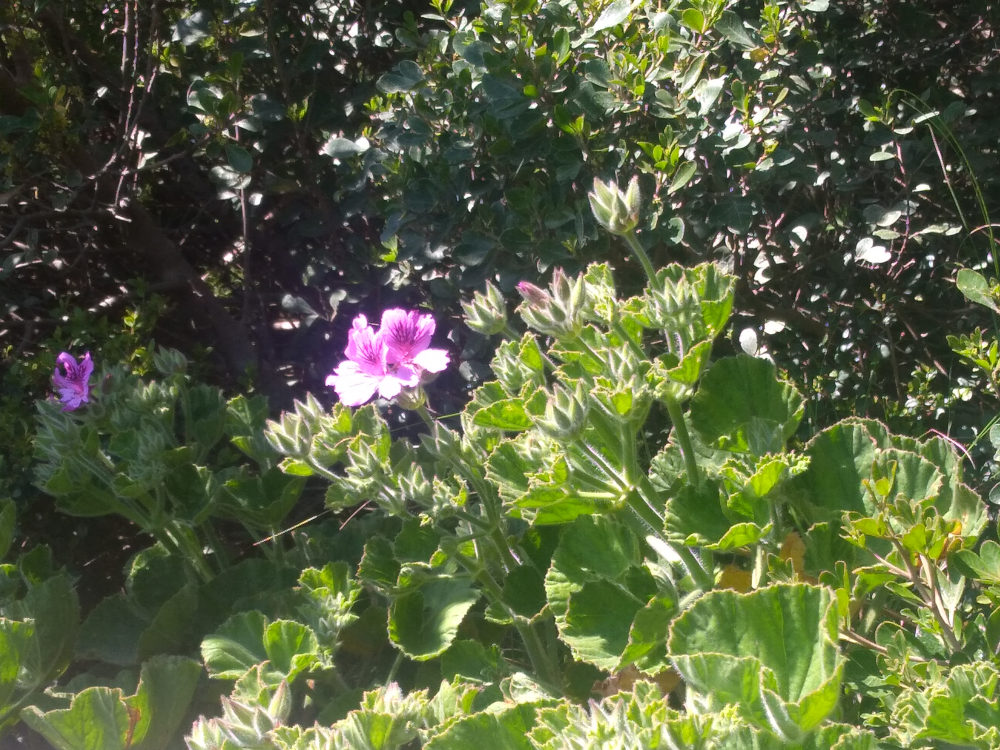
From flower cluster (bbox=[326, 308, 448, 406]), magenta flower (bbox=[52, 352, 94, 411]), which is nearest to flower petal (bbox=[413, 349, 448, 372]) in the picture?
flower cluster (bbox=[326, 308, 448, 406])

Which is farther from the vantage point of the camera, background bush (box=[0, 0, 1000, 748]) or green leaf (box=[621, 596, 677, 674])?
background bush (box=[0, 0, 1000, 748])

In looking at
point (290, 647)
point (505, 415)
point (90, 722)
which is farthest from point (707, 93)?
point (90, 722)

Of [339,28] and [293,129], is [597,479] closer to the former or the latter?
[293,129]

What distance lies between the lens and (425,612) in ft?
5.34

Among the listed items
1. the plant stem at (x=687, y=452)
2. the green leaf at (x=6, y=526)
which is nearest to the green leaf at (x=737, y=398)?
the plant stem at (x=687, y=452)

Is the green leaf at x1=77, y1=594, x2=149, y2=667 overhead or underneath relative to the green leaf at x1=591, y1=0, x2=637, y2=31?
underneath

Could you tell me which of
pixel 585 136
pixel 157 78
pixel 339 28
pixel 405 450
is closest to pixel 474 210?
pixel 585 136

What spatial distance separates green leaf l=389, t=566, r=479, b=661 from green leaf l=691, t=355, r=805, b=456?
0.46 meters

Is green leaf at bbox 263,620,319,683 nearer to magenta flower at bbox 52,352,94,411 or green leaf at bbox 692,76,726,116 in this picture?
magenta flower at bbox 52,352,94,411

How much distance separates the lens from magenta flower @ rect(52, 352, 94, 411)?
1.87 meters

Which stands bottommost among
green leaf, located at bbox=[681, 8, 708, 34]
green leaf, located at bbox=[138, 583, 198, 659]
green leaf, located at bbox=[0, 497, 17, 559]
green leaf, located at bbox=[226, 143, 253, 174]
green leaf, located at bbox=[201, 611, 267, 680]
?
green leaf, located at bbox=[138, 583, 198, 659]

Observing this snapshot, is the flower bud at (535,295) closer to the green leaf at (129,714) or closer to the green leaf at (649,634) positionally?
the green leaf at (649,634)

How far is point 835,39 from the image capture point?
2463 mm

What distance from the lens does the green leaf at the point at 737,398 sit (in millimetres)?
1413
